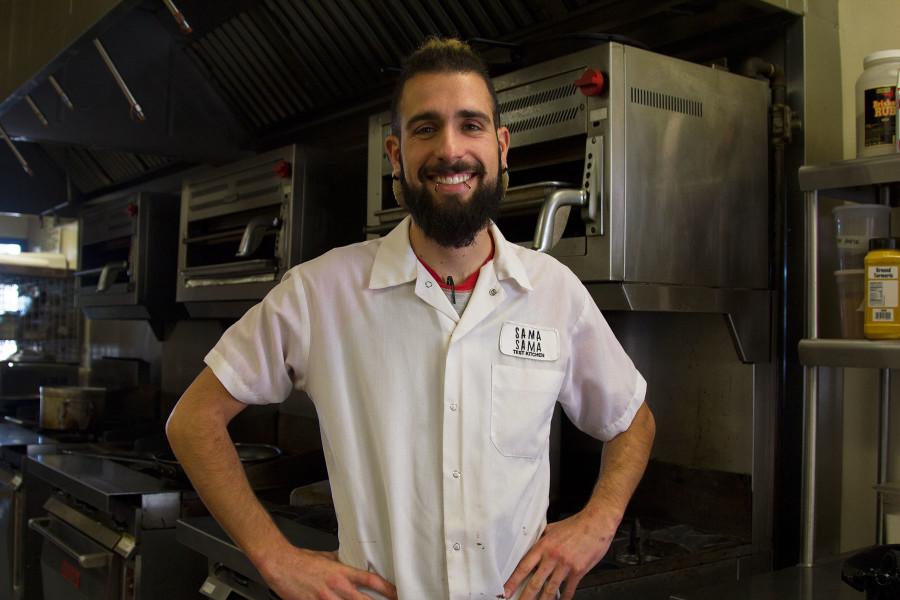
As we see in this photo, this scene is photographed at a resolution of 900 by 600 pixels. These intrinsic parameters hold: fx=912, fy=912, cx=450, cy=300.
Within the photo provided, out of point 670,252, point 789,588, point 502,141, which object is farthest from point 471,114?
point 789,588

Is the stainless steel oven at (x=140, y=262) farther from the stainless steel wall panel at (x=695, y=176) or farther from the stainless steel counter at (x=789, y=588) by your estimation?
the stainless steel counter at (x=789, y=588)

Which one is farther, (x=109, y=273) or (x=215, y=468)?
(x=109, y=273)

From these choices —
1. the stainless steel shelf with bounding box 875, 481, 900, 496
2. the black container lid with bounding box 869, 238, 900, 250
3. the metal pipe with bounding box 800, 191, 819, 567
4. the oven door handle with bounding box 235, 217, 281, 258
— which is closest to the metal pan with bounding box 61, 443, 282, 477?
the oven door handle with bounding box 235, 217, 281, 258

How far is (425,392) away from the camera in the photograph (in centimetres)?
144

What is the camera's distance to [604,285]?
6.18 ft

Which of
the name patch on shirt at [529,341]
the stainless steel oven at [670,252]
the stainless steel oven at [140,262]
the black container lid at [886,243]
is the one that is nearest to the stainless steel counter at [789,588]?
the stainless steel oven at [670,252]

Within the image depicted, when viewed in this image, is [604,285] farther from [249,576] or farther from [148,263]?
[148,263]

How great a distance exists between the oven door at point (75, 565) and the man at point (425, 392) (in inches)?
59.4

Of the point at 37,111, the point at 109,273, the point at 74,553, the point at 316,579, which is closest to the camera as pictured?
the point at 316,579

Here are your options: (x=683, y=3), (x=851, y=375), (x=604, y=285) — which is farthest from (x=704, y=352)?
(x=683, y=3)

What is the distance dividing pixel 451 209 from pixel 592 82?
577 millimetres

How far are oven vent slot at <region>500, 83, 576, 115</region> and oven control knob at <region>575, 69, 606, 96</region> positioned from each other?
65mm

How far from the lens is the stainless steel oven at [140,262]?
409cm

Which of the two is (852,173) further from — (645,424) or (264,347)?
(264,347)
